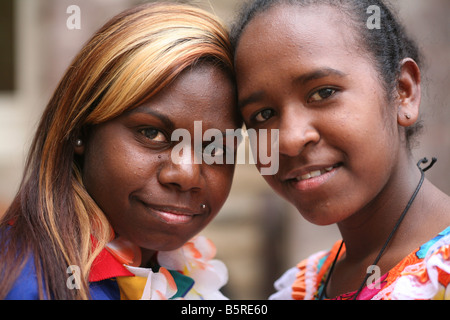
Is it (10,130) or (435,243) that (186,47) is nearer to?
(435,243)

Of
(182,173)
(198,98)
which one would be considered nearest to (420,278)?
(182,173)

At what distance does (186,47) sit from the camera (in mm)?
1913

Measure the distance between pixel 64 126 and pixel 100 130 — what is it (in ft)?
0.48

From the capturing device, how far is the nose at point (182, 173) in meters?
1.82

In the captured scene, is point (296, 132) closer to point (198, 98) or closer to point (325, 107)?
point (325, 107)

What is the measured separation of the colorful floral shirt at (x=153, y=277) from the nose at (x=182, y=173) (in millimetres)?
303

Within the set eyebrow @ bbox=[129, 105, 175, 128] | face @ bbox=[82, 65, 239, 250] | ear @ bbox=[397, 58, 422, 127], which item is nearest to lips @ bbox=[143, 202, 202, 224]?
face @ bbox=[82, 65, 239, 250]

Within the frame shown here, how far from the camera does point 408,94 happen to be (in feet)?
6.45

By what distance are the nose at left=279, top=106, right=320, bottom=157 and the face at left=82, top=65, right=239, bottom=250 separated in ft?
0.82

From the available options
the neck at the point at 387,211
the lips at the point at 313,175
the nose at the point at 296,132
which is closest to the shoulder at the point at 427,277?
the neck at the point at 387,211

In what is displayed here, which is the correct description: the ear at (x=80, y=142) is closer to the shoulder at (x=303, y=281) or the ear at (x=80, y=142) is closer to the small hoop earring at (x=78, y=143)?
the small hoop earring at (x=78, y=143)

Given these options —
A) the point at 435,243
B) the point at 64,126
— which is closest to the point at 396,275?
the point at 435,243

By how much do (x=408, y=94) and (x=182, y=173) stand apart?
875mm

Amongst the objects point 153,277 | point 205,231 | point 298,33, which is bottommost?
point 205,231
